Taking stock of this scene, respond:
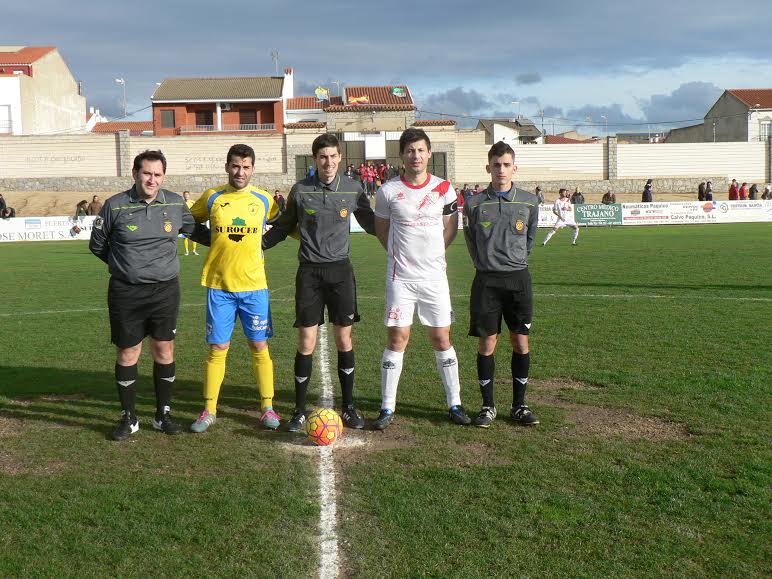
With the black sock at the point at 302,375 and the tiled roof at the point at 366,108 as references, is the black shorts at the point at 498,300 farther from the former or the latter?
the tiled roof at the point at 366,108

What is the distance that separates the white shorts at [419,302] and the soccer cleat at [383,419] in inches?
26.8

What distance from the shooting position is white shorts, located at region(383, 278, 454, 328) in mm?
5906

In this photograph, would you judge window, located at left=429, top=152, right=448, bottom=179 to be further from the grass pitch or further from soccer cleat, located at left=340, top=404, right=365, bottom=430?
soccer cleat, located at left=340, top=404, right=365, bottom=430

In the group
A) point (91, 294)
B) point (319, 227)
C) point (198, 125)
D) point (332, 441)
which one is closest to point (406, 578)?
point (332, 441)

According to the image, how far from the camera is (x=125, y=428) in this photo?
586cm

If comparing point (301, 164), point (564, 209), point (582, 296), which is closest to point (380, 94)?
point (301, 164)

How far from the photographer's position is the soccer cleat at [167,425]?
5.92 meters

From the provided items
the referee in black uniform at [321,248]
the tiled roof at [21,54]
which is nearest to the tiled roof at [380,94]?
the tiled roof at [21,54]

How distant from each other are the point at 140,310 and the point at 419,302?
2.09m

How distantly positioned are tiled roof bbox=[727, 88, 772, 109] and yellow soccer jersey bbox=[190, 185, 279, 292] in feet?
212

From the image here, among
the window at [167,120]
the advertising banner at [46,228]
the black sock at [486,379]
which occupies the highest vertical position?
the window at [167,120]

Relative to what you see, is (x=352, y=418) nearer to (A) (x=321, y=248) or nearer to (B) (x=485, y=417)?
(B) (x=485, y=417)

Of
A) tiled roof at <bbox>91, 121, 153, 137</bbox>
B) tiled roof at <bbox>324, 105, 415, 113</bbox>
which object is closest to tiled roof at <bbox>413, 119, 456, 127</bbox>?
tiled roof at <bbox>324, 105, 415, 113</bbox>

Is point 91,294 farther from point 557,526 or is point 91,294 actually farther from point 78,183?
point 78,183
